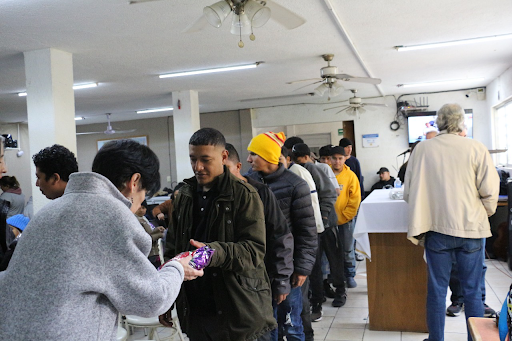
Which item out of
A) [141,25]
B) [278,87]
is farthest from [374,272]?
[278,87]

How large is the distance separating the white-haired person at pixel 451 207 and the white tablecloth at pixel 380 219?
1.60 ft

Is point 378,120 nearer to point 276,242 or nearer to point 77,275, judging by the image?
point 276,242

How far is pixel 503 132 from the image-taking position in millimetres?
8578

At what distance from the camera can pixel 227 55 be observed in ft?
19.0

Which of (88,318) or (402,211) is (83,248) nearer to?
(88,318)

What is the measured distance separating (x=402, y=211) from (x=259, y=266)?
192 cm

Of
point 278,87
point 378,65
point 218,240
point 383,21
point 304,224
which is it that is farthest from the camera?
point 278,87

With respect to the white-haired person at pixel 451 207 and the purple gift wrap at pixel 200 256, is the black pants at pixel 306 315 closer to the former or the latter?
the white-haired person at pixel 451 207

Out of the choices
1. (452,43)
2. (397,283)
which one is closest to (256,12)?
(397,283)

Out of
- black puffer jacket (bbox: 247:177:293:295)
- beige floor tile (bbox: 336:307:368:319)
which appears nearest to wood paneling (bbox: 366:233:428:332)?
beige floor tile (bbox: 336:307:368:319)

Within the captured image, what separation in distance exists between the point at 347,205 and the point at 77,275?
3.89 m

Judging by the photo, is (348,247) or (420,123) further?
(420,123)

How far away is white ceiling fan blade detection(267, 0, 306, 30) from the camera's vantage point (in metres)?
A: 3.08

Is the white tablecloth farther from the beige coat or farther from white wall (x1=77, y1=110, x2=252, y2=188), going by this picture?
white wall (x1=77, y1=110, x2=252, y2=188)
